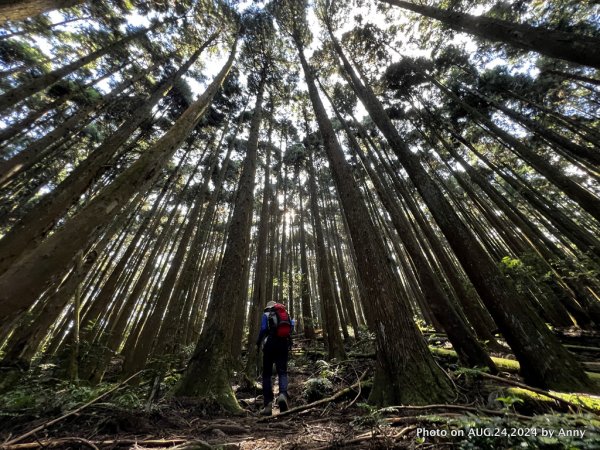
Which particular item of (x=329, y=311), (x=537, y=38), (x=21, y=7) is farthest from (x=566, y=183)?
(x=21, y=7)

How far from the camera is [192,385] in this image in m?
4.31

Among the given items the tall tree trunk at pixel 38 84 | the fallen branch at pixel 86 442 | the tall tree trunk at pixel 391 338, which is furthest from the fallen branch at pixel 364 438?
the tall tree trunk at pixel 38 84

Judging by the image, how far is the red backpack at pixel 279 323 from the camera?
4.82 m

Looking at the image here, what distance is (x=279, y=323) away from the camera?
4.87 metres

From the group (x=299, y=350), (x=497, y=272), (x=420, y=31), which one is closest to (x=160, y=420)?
(x=497, y=272)

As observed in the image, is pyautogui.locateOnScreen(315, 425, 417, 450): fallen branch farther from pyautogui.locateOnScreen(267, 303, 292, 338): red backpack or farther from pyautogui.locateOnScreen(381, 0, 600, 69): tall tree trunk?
pyautogui.locateOnScreen(381, 0, 600, 69): tall tree trunk

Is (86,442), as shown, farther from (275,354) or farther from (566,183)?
(566,183)

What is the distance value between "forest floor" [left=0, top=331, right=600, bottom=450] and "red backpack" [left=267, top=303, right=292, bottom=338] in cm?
131

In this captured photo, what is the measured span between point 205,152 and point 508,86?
54.6ft

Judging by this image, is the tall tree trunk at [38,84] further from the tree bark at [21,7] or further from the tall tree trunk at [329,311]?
the tall tree trunk at [329,311]

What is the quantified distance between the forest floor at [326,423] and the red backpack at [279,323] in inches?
51.4

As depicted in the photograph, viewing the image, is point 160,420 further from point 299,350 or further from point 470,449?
point 299,350

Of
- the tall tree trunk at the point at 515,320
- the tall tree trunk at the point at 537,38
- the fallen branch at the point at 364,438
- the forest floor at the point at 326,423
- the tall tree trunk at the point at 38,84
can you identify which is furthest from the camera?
the tall tree trunk at the point at 38,84

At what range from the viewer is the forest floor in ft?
5.90
